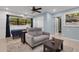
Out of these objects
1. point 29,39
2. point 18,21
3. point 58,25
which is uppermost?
point 18,21

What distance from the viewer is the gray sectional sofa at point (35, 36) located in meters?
1.76

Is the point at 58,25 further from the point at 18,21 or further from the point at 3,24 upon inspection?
the point at 3,24

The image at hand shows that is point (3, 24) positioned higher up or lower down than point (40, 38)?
higher up

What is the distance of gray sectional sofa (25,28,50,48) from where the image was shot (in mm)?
1760

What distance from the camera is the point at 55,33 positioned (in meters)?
1.81

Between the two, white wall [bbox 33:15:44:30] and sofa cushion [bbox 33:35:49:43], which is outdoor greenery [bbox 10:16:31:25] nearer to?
white wall [bbox 33:15:44:30]

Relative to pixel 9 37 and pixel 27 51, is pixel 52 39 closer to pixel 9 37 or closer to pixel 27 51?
pixel 27 51

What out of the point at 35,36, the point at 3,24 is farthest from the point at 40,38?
the point at 3,24

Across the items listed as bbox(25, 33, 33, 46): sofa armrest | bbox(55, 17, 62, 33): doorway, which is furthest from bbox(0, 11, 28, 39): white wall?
bbox(55, 17, 62, 33): doorway

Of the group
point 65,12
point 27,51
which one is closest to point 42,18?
point 65,12

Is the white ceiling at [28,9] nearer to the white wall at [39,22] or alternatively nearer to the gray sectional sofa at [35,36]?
the white wall at [39,22]

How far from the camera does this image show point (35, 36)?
1.81 meters
